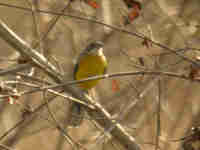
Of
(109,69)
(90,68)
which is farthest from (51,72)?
(109,69)

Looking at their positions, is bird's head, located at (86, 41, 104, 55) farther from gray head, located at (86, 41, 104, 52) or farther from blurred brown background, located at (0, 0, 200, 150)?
blurred brown background, located at (0, 0, 200, 150)

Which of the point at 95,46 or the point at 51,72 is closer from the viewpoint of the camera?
the point at 51,72

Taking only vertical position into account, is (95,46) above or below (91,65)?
above

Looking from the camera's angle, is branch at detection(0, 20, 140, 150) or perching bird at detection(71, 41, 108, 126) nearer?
branch at detection(0, 20, 140, 150)

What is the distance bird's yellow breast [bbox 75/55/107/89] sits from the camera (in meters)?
5.72

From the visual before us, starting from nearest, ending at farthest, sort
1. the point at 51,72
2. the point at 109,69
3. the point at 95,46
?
the point at 51,72 → the point at 95,46 → the point at 109,69

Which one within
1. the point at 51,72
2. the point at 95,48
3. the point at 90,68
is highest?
the point at 95,48

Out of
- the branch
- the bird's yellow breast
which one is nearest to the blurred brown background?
the bird's yellow breast

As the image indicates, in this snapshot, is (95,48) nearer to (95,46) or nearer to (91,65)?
(95,46)

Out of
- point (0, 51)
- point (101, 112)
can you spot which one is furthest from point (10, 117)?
point (101, 112)

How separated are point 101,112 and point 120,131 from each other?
0.98 feet

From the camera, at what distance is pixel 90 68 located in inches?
227

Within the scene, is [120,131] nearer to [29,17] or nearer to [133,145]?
[133,145]

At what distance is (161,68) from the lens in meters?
3.06
